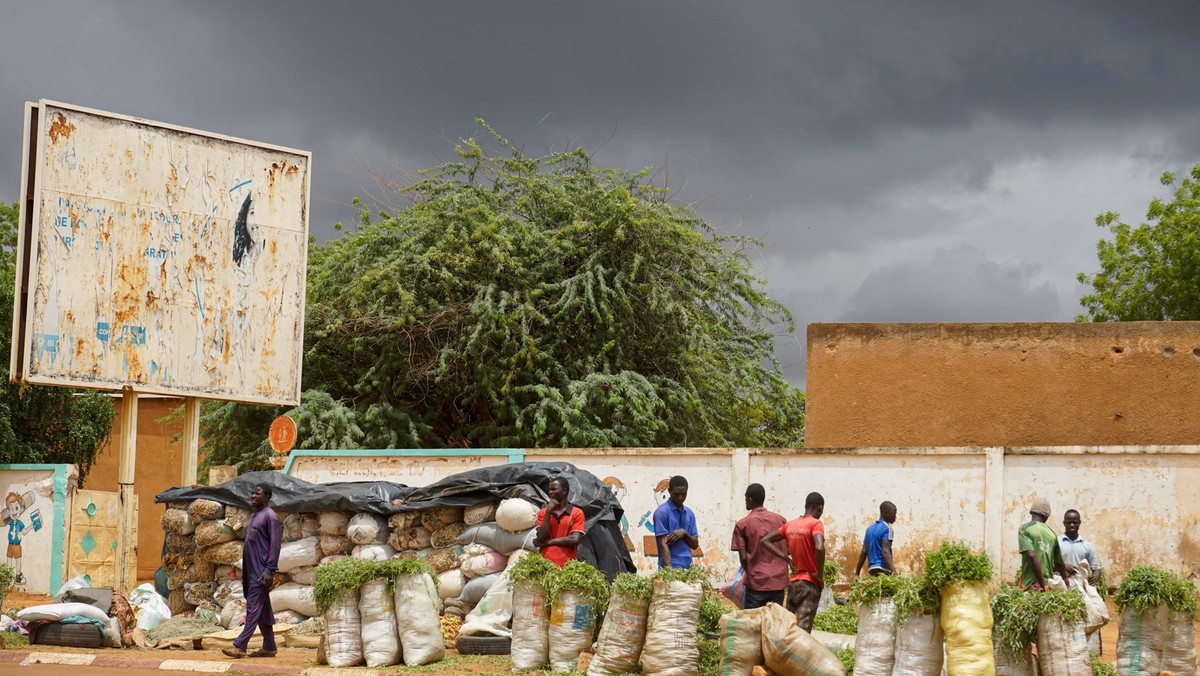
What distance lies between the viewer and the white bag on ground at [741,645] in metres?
9.07

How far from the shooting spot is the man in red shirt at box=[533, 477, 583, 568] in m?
10.7

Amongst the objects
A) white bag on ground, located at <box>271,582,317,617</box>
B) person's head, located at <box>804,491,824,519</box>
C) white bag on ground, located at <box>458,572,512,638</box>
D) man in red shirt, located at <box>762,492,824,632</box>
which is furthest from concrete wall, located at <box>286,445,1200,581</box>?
man in red shirt, located at <box>762,492,824,632</box>

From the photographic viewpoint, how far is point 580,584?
973cm

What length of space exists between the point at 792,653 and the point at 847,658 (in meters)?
1.04

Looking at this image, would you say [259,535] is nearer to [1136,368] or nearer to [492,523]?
[492,523]

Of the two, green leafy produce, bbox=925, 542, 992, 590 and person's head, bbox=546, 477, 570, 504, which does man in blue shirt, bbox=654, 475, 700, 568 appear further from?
green leafy produce, bbox=925, 542, 992, 590

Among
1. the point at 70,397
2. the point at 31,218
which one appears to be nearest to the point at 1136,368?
the point at 31,218

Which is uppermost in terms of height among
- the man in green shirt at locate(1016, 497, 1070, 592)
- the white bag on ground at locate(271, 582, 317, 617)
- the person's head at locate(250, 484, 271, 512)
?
the person's head at locate(250, 484, 271, 512)

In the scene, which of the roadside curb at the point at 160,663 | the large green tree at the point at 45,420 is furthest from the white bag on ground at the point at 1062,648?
the large green tree at the point at 45,420

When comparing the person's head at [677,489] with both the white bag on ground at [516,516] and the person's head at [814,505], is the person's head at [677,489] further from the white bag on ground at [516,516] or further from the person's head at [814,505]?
the white bag on ground at [516,516]

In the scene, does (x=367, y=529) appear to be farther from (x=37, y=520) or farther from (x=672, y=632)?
(x=37, y=520)

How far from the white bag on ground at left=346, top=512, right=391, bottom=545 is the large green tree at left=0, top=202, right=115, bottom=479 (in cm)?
1060

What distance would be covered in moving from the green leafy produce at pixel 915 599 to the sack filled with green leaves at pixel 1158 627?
5.33 feet

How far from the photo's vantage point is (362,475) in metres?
18.5
